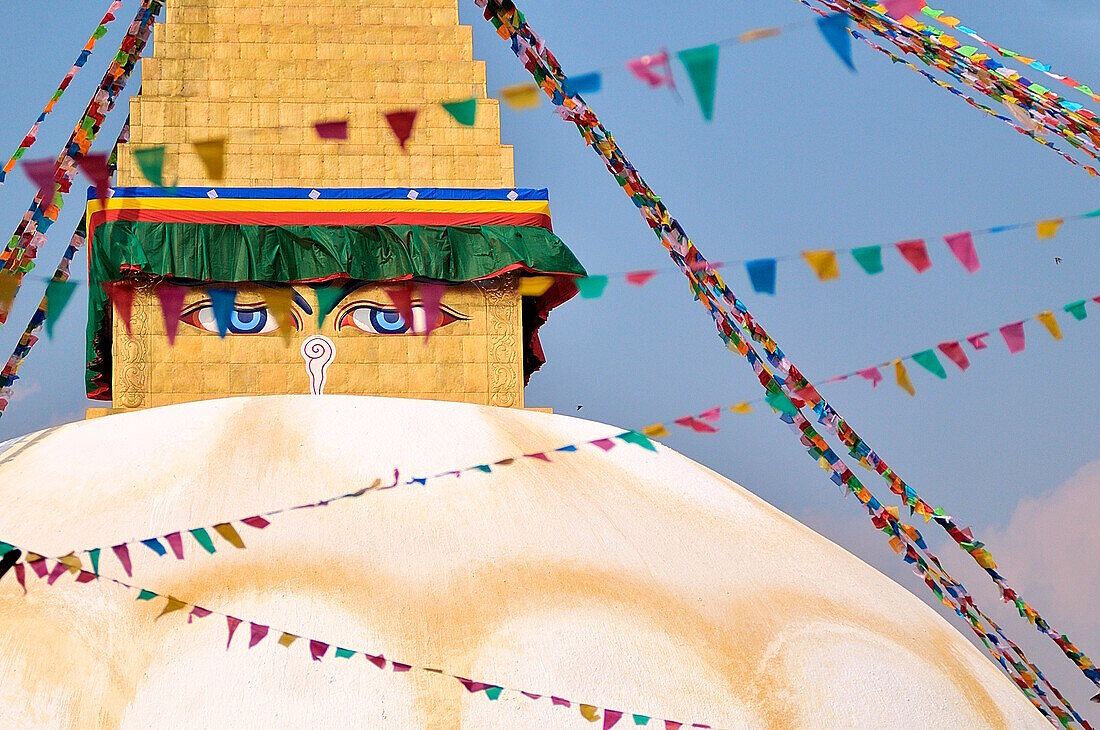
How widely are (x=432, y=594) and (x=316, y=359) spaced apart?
3.39 metres

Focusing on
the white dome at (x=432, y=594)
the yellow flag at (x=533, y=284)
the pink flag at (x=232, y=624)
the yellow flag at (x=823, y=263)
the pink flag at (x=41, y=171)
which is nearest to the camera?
the pink flag at (x=41, y=171)

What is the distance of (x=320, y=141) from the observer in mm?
8594

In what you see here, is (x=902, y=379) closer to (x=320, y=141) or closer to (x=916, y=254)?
(x=916, y=254)

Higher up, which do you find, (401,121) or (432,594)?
(401,121)

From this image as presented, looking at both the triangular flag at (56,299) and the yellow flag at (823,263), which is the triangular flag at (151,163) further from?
the yellow flag at (823,263)

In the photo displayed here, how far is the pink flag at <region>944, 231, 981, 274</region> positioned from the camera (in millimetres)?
4430

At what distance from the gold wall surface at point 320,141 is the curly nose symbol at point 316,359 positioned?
0.05 m

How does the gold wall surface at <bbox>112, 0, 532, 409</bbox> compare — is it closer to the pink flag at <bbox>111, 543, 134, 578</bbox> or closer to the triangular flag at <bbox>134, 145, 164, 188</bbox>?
the pink flag at <bbox>111, 543, 134, 578</bbox>

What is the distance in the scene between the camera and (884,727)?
5309 millimetres

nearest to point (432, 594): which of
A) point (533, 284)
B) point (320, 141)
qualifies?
point (533, 284)

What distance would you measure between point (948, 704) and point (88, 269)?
5.78 metres

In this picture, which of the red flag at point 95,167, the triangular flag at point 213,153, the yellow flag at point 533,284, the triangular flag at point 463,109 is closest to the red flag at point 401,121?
the triangular flag at point 463,109

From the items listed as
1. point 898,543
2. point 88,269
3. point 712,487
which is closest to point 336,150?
point 88,269

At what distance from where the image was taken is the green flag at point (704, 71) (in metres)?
3.52
